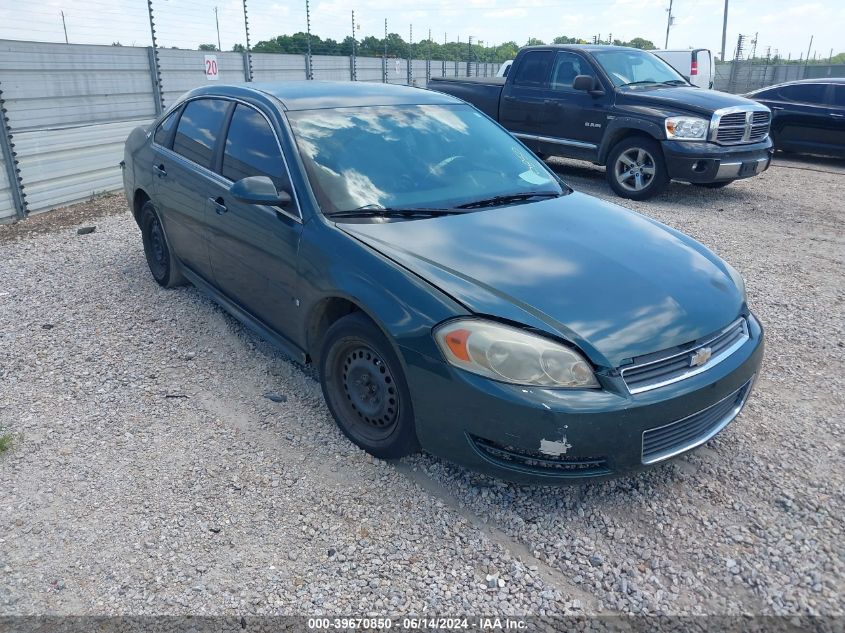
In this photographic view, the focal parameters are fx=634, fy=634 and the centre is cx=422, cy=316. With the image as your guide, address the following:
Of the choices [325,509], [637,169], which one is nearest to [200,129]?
[325,509]

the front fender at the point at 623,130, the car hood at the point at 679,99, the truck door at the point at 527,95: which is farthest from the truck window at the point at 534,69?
the front fender at the point at 623,130

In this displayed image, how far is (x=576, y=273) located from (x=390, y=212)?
102 centimetres

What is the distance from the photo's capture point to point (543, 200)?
381 centimetres

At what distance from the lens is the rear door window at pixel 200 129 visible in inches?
167

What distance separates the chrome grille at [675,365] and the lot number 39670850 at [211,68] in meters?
13.1

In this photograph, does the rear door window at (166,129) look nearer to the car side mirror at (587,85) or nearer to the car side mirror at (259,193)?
the car side mirror at (259,193)

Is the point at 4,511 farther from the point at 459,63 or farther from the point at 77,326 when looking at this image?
the point at 459,63

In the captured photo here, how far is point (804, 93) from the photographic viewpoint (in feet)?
39.3

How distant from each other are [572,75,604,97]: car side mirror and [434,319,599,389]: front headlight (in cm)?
745

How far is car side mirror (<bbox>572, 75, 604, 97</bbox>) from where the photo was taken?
8.95 metres

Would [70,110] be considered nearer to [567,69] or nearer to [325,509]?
[567,69]

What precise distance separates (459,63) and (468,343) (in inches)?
1251

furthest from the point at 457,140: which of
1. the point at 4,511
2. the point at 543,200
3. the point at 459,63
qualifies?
the point at 459,63

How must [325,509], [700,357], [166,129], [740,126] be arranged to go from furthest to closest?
[740,126] < [166,129] < [325,509] < [700,357]
